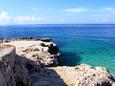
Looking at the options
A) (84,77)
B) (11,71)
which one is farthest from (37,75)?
(11,71)

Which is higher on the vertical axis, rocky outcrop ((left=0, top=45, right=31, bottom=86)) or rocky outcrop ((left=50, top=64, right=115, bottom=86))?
rocky outcrop ((left=0, top=45, right=31, bottom=86))

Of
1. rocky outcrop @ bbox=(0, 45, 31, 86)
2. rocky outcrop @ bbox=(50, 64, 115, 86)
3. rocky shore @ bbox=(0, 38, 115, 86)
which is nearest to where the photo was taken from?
rocky outcrop @ bbox=(0, 45, 31, 86)

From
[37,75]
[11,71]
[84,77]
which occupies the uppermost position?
[11,71]

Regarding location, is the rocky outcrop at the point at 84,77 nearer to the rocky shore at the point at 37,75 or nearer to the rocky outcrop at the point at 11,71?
the rocky shore at the point at 37,75

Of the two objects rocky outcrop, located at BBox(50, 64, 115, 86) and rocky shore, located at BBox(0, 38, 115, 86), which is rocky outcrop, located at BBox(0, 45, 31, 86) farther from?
rocky outcrop, located at BBox(50, 64, 115, 86)

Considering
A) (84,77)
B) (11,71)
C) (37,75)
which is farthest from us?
(37,75)

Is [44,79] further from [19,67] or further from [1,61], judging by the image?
[1,61]

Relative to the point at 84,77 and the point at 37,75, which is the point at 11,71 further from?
the point at 84,77

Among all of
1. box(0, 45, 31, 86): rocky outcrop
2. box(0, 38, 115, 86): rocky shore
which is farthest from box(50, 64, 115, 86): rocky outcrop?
box(0, 45, 31, 86): rocky outcrop

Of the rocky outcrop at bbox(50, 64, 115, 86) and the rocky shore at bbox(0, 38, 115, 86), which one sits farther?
the rocky outcrop at bbox(50, 64, 115, 86)

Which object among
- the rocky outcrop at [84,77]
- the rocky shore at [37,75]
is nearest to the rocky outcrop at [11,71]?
the rocky shore at [37,75]

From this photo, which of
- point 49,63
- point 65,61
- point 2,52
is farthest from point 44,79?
point 65,61

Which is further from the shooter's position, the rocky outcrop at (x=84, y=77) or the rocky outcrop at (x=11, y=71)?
the rocky outcrop at (x=84, y=77)

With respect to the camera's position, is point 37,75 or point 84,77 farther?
point 37,75
